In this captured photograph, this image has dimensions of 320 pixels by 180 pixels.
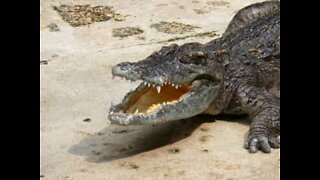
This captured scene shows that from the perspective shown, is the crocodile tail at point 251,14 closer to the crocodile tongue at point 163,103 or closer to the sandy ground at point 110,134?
the sandy ground at point 110,134

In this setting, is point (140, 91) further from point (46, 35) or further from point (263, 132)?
point (46, 35)

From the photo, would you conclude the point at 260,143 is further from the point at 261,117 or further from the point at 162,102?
the point at 162,102

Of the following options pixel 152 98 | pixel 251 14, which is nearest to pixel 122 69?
pixel 152 98

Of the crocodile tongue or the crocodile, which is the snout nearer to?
the crocodile

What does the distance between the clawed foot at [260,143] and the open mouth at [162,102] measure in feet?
1.55

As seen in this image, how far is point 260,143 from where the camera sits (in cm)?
455

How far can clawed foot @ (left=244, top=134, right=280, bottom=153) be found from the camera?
14.8 ft

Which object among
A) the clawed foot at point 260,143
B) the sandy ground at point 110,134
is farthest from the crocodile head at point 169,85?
the clawed foot at point 260,143

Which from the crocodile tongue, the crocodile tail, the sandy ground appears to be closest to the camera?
the sandy ground

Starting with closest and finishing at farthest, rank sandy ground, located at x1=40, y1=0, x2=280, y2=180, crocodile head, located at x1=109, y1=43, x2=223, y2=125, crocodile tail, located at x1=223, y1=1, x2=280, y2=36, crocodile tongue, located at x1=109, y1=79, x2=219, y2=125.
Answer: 1. sandy ground, located at x1=40, y1=0, x2=280, y2=180
2. crocodile tongue, located at x1=109, y1=79, x2=219, y2=125
3. crocodile head, located at x1=109, y1=43, x2=223, y2=125
4. crocodile tail, located at x1=223, y1=1, x2=280, y2=36

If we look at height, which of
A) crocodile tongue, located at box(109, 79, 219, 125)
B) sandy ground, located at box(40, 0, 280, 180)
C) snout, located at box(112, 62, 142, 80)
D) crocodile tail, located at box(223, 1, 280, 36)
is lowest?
sandy ground, located at box(40, 0, 280, 180)

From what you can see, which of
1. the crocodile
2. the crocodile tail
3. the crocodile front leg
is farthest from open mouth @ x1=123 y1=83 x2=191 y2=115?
the crocodile tail

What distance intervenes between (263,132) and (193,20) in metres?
→ 3.06
